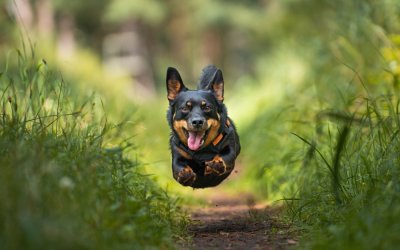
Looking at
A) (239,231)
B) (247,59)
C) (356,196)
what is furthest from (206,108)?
(247,59)

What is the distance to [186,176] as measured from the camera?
18.2 feet

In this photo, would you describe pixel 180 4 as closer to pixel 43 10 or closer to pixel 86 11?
pixel 86 11

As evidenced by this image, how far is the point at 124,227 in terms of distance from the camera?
3891 millimetres

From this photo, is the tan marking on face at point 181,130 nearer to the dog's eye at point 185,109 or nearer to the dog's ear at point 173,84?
the dog's eye at point 185,109

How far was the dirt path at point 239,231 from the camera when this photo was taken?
4.71 metres

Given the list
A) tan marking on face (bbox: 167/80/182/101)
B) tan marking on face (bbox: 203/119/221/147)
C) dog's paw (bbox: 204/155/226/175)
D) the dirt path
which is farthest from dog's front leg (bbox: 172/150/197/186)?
tan marking on face (bbox: 167/80/182/101)

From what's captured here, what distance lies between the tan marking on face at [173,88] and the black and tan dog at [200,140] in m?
0.08

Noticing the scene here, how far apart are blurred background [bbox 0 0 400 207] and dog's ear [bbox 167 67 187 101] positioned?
1.95 ft

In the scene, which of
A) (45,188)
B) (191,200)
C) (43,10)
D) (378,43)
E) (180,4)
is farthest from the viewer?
(180,4)

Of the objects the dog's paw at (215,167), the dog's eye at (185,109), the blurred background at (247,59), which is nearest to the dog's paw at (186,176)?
the dog's paw at (215,167)

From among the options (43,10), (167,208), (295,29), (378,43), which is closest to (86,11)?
(43,10)

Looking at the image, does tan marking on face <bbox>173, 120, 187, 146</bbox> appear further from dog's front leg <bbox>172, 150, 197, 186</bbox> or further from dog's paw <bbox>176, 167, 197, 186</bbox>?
dog's paw <bbox>176, 167, 197, 186</bbox>

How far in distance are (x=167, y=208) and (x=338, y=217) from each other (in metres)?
1.54

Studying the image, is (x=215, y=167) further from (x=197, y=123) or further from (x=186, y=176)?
(x=197, y=123)
